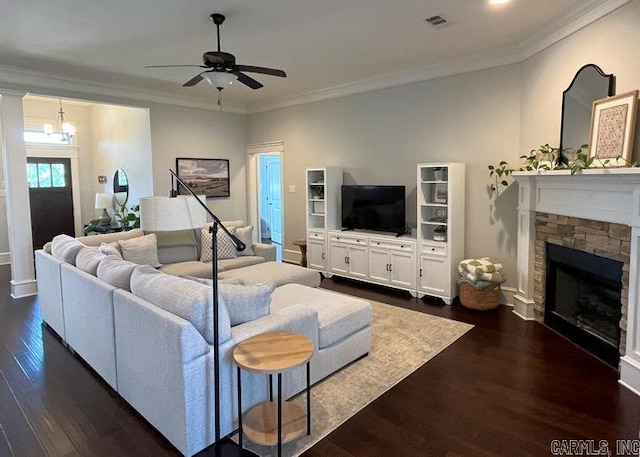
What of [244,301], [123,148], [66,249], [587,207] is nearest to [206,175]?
[123,148]

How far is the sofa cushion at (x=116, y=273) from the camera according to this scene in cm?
285

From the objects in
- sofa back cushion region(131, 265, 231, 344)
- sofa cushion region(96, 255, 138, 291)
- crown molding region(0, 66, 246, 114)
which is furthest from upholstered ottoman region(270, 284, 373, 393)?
crown molding region(0, 66, 246, 114)

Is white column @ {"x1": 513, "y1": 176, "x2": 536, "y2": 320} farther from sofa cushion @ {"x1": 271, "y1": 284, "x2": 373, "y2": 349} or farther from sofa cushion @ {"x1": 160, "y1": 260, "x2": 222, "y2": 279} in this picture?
sofa cushion @ {"x1": 160, "y1": 260, "x2": 222, "y2": 279}

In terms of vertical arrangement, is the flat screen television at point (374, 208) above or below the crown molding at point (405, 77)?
Result: below

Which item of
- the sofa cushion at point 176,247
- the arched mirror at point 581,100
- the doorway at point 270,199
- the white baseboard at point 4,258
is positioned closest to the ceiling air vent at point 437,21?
the arched mirror at point 581,100

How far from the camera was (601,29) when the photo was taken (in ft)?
10.5

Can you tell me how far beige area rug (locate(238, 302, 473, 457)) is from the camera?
2.44 metres

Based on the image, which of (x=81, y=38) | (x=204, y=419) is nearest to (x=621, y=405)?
(x=204, y=419)

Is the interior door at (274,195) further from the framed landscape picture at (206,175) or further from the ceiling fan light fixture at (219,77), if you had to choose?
the ceiling fan light fixture at (219,77)

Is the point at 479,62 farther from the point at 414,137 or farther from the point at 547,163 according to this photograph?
the point at 547,163

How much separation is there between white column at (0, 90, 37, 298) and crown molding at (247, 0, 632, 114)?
3.63 meters

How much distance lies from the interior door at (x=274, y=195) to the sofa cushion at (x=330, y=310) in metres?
5.18

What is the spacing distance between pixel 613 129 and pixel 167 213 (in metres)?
3.24

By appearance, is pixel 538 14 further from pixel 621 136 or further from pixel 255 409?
pixel 255 409
